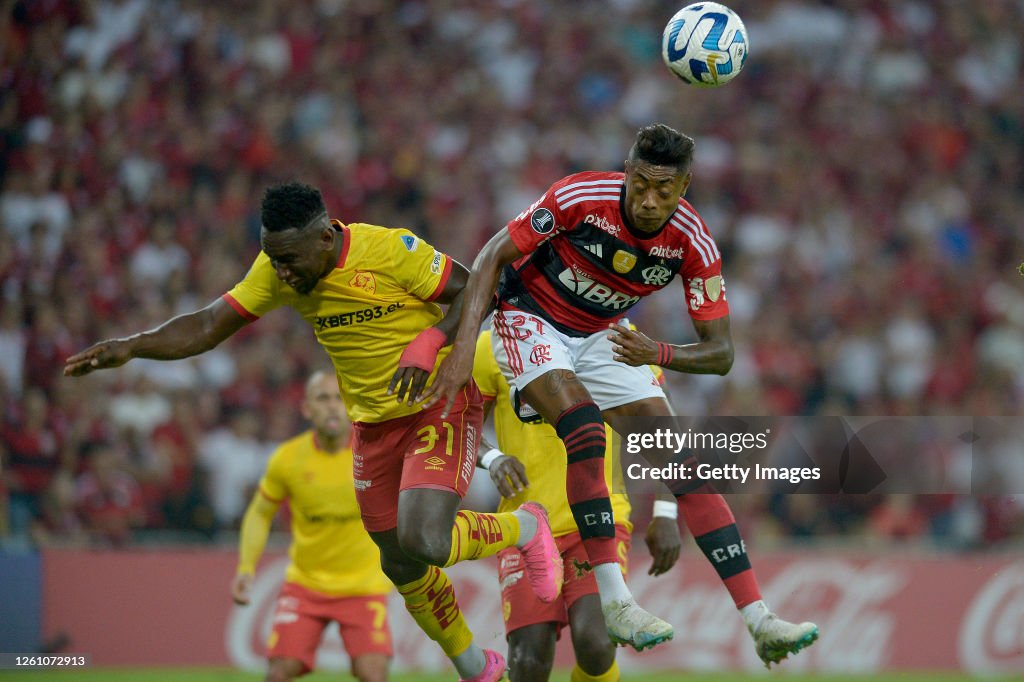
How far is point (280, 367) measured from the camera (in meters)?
13.4

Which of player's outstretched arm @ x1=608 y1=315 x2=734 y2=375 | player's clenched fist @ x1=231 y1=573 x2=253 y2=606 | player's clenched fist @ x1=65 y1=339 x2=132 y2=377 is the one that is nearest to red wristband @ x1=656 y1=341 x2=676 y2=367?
player's outstretched arm @ x1=608 y1=315 x2=734 y2=375

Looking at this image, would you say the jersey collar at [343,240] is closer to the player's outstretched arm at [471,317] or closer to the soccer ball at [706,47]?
the player's outstretched arm at [471,317]

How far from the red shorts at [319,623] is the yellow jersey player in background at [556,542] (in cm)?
187

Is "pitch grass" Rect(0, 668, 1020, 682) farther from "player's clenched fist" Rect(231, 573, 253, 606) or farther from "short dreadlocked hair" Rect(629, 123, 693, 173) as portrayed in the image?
"short dreadlocked hair" Rect(629, 123, 693, 173)

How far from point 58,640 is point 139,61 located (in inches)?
302

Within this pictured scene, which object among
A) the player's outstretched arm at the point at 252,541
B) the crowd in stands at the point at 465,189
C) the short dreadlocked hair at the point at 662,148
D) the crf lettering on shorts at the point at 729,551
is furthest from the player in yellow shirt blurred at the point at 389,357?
the crowd in stands at the point at 465,189

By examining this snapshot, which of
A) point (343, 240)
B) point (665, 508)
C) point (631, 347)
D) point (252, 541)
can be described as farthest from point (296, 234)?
point (252, 541)

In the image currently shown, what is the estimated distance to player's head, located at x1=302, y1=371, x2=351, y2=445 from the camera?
9258mm

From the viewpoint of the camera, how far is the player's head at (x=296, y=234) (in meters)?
6.28

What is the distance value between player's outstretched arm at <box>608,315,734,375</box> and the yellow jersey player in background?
90 centimetres

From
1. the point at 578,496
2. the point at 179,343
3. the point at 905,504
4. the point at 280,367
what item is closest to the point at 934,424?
the point at 905,504

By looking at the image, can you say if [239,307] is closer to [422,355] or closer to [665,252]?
[422,355]

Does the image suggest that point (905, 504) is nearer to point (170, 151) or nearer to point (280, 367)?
point (280, 367)

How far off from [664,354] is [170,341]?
7.97 ft
